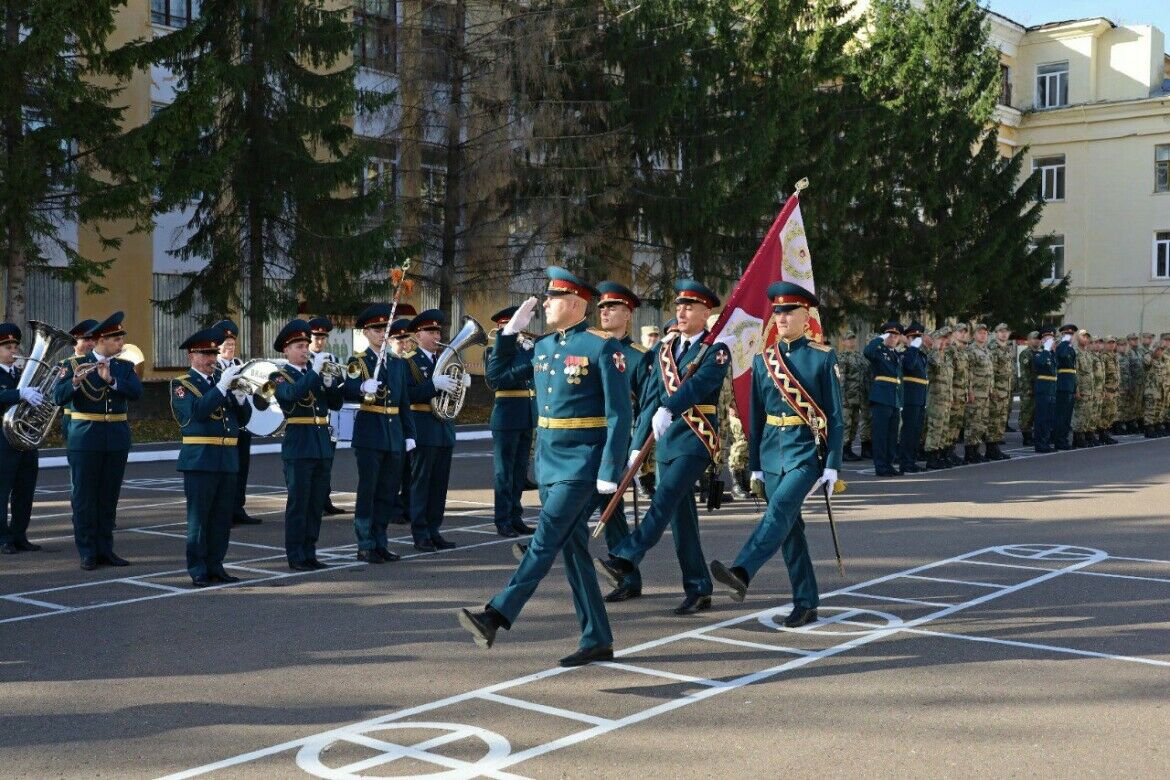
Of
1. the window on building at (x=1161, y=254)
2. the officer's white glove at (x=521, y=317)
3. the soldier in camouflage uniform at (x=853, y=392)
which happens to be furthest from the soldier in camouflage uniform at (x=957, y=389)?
the window on building at (x=1161, y=254)

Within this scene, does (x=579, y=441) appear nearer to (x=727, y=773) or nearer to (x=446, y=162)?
(x=727, y=773)

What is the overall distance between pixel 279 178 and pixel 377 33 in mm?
4215

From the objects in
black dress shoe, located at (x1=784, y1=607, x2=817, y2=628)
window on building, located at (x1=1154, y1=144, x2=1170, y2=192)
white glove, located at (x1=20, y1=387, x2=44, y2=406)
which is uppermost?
window on building, located at (x1=1154, y1=144, x2=1170, y2=192)

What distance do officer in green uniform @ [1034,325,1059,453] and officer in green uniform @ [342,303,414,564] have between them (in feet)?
49.0

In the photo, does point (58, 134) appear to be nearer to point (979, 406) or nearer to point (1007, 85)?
point (979, 406)

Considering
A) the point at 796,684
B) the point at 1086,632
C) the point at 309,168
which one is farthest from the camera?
the point at 309,168

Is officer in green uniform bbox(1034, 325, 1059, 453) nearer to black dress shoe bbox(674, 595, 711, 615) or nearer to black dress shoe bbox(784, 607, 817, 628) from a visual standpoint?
black dress shoe bbox(674, 595, 711, 615)

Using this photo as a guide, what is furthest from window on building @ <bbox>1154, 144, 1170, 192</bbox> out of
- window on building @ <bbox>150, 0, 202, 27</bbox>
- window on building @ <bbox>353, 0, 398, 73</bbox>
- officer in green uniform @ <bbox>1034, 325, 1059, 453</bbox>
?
window on building @ <bbox>150, 0, 202, 27</bbox>

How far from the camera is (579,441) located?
275 inches

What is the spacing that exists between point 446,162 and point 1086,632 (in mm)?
21948

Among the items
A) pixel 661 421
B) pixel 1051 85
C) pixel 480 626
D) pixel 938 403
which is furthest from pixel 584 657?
pixel 1051 85

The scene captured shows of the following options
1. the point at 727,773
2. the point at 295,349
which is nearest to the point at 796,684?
the point at 727,773

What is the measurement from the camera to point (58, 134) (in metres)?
21.3

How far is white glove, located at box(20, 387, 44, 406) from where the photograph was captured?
10.8 meters
